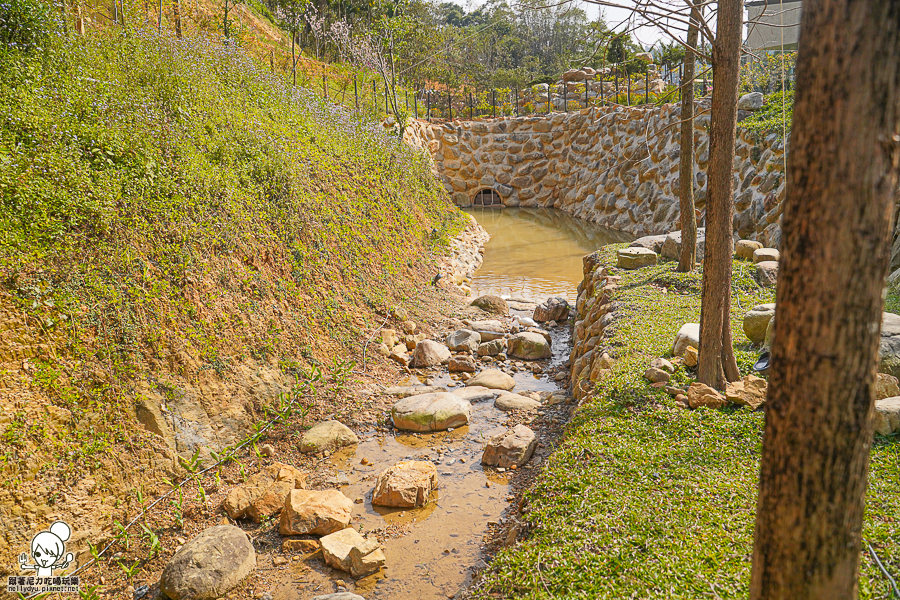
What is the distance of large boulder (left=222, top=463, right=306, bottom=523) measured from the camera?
395 centimetres

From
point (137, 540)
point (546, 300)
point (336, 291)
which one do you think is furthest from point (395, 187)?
point (137, 540)

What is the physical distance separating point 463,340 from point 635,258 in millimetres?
3460

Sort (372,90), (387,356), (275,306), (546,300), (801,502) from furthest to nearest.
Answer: (372,90), (546,300), (387,356), (275,306), (801,502)

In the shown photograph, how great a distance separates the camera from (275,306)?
18.6 feet

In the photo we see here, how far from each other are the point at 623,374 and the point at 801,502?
3358 mm

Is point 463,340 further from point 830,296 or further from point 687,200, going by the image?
point 830,296

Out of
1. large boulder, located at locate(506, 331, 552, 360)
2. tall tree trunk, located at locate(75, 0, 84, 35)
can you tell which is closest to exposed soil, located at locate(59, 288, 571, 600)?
large boulder, located at locate(506, 331, 552, 360)

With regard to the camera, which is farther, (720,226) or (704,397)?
(720,226)

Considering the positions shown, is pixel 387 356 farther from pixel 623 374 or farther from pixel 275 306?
pixel 623 374

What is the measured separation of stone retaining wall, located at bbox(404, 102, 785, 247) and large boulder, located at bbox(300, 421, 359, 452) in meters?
8.34

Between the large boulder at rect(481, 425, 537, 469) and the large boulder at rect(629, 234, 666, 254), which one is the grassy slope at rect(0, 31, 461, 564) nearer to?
the large boulder at rect(481, 425, 537, 469)

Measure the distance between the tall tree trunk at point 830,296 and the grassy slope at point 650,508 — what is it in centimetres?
110

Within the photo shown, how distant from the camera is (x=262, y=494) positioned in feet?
13.5

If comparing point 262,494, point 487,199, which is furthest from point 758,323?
point 487,199
